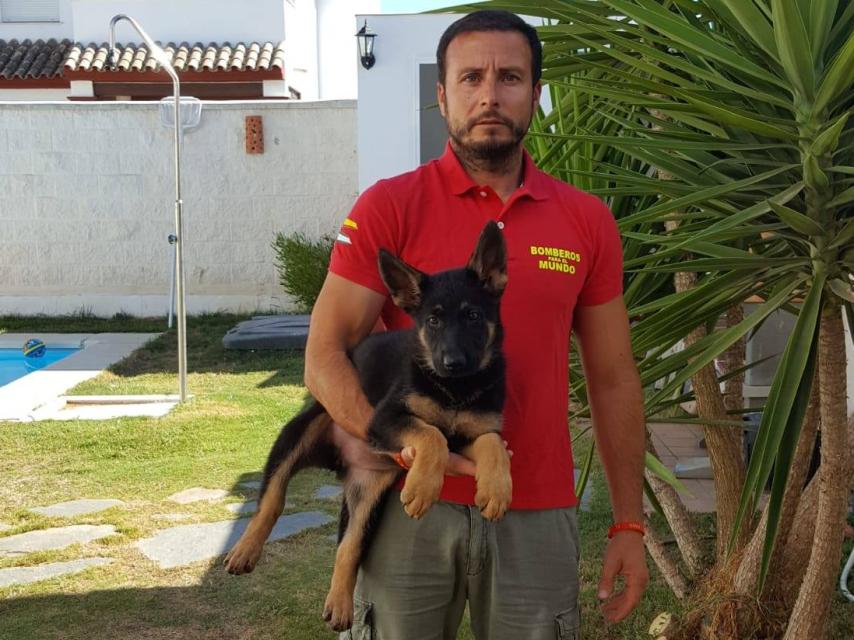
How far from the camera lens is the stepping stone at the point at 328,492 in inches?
219

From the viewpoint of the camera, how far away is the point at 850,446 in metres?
2.89

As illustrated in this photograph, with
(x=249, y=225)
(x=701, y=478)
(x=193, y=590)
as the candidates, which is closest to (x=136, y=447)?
(x=193, y=590)

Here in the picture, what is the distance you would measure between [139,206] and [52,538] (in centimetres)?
873

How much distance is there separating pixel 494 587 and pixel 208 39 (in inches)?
657

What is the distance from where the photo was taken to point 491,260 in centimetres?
188

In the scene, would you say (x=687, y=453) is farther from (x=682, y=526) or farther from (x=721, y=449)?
(x=721, y=449)

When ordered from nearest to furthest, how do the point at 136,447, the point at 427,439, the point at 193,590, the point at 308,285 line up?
the point at 427,439, the point at 193,590, the point at 136,447, the point at 308,285

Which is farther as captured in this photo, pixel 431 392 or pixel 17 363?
pixel 17 363

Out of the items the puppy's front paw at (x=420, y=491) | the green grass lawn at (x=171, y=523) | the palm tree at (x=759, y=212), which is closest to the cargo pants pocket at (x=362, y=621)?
the puppy's front paw at (x=420, y=491)

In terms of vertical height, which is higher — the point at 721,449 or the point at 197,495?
the point at 721,449

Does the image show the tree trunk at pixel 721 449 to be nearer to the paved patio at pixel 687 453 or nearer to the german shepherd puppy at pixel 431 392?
the german shepherd puppy at pixel 431 392

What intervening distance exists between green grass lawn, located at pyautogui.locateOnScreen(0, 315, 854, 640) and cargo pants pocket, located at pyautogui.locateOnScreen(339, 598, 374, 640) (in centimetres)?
193

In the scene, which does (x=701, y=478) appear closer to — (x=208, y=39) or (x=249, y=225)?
(x=249, y=225)

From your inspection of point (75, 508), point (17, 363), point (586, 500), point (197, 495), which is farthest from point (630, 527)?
point (17, 363)
